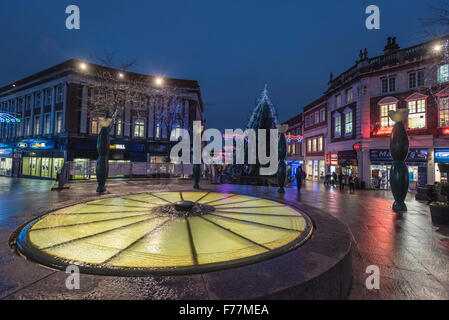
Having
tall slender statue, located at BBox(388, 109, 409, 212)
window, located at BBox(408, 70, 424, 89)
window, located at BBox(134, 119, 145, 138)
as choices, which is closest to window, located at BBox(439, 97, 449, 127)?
window, located at BBox(408, 70, 424, 89)

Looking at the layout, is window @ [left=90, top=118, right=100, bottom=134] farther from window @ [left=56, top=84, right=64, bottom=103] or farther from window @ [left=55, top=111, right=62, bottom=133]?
window @ [left=56, top=84, right=64, bottom=103]

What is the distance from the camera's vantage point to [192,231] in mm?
4141

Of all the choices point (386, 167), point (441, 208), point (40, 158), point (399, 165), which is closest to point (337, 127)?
point (386, 167)

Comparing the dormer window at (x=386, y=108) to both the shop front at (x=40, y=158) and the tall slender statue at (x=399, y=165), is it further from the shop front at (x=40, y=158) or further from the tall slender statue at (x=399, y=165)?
the shop front at (x=40, y=158)

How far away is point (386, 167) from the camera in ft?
64.6

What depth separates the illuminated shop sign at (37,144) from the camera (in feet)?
84.1

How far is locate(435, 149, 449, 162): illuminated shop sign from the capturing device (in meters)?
17.0

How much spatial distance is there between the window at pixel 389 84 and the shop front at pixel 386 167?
5.85 meters

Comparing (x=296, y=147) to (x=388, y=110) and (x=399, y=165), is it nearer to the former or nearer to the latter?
(x=388, y=110)

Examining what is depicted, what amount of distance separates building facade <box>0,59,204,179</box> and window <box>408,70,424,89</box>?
83.1ft
